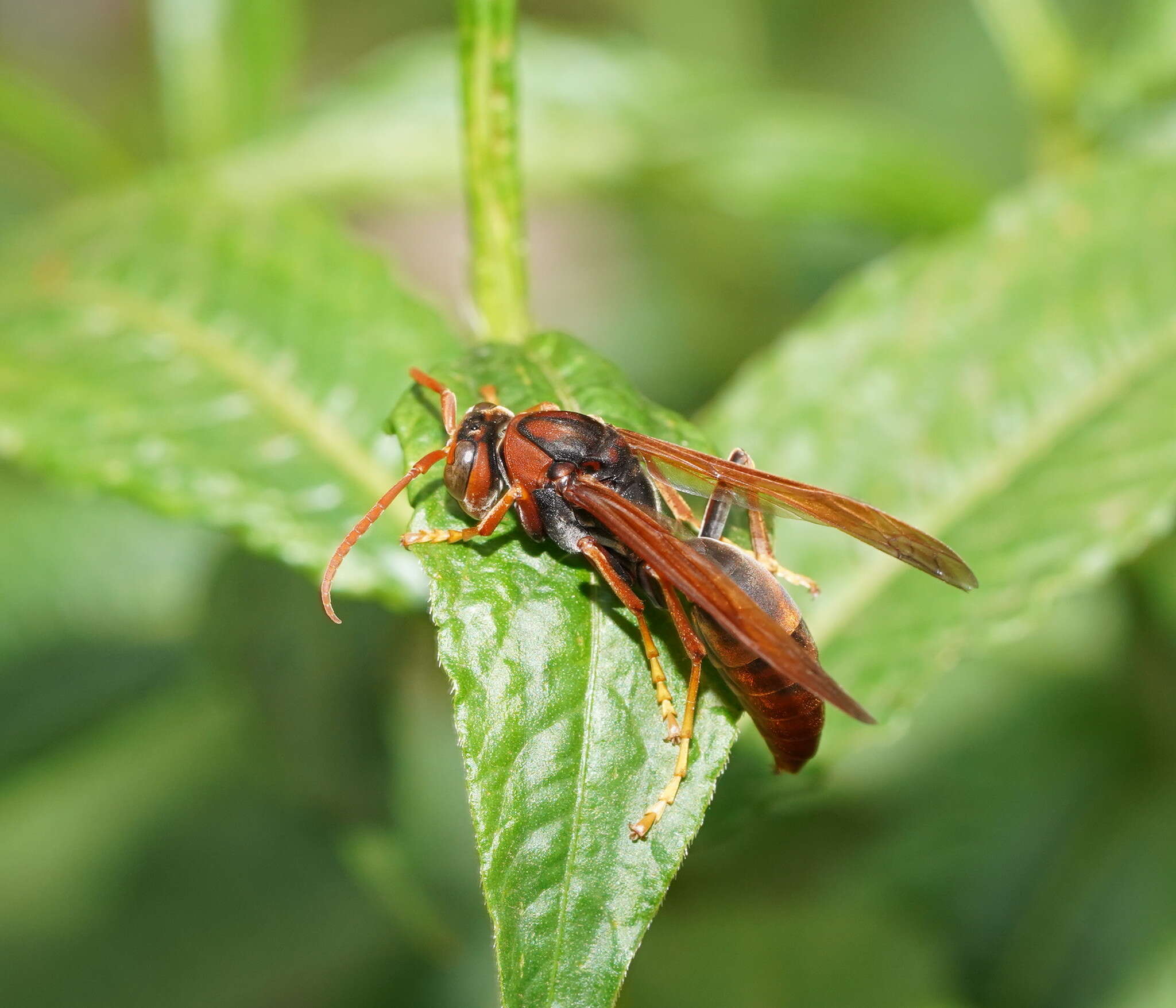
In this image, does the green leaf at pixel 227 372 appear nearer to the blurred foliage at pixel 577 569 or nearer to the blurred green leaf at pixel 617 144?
the blurred foliage at pixel 577 569

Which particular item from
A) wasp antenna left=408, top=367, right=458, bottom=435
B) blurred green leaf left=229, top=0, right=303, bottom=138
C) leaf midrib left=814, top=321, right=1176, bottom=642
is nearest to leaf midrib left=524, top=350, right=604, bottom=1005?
wasp antenna left=408, top=367, right=458, bottom=435

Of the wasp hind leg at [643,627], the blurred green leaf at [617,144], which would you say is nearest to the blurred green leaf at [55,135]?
the blurred green leaf at [617,144]

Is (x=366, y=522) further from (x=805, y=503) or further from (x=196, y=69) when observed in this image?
(x=196, y=69)

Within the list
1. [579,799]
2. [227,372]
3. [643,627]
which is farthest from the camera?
[227,372]

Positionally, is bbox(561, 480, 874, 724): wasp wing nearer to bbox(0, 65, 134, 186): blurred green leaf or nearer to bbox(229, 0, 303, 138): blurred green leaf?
bbox(229, 0, 303, 138): blurred green leaf

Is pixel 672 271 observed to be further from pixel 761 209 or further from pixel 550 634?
pixel 550 634

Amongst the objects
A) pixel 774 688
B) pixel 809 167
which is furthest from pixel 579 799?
pixel 809 167

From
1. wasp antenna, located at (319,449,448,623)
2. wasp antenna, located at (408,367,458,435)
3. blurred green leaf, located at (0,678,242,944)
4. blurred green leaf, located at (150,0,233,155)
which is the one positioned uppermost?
blurred green leaf, located at (150,0,233,155)
